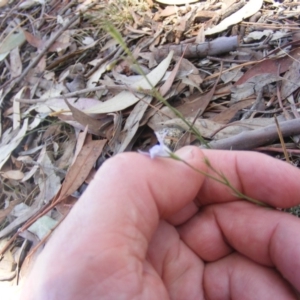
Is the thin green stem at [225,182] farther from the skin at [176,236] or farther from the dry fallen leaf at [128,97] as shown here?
the dry fallen leaf at [128,97]

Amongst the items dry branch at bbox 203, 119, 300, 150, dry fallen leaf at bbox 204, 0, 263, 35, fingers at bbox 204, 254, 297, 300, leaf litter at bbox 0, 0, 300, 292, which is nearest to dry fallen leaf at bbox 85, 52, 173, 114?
leaf litter at bbox 0, 0, 300, 292

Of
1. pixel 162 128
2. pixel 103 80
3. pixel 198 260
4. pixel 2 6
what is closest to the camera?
pixel 198 260

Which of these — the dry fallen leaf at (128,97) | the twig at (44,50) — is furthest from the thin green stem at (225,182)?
the twig at (44,50)

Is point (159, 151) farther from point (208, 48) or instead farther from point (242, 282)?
point (208, 48)

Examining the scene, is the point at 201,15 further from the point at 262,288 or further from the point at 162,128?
the point at 262,288

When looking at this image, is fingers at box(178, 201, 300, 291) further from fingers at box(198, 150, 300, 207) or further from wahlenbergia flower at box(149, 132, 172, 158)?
wahlenbergia flower at box(149, 132, 172, 158)

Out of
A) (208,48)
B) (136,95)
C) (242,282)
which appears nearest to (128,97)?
(136,95)

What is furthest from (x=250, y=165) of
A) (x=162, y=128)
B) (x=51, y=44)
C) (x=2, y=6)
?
(x=2, y=6)

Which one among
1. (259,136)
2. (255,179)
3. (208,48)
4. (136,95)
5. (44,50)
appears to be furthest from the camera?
(44,50)

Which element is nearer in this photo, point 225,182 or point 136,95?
point 225,182
